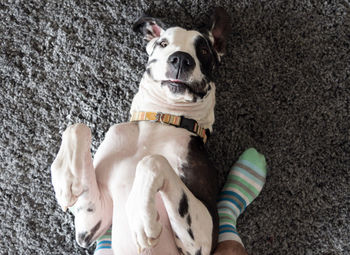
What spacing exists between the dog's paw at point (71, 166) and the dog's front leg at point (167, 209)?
9.0 inches

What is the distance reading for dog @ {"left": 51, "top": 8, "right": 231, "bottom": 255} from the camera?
1208mm

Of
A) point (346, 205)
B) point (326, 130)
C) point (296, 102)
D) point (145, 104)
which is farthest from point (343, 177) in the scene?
point (145, 104)

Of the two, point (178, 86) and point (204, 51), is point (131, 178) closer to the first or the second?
point (178, 86)

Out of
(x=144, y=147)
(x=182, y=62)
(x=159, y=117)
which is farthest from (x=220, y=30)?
(x=144, y=147)

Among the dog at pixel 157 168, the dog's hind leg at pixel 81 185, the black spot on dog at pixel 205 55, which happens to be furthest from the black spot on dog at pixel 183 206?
the black spot on dog at pixel 205 55

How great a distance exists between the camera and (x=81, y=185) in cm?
133

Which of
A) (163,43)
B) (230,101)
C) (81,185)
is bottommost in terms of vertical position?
(81,185)

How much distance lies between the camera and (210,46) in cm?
169

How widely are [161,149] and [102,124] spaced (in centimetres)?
60

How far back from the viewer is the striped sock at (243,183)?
5.92ft

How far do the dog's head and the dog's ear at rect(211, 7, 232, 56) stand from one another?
48 millimetres

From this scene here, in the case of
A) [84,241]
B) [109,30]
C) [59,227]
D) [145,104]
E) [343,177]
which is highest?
[109,30]

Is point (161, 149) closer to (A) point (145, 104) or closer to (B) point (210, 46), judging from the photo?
(A) point (145, 104)

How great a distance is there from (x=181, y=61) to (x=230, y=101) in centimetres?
62
